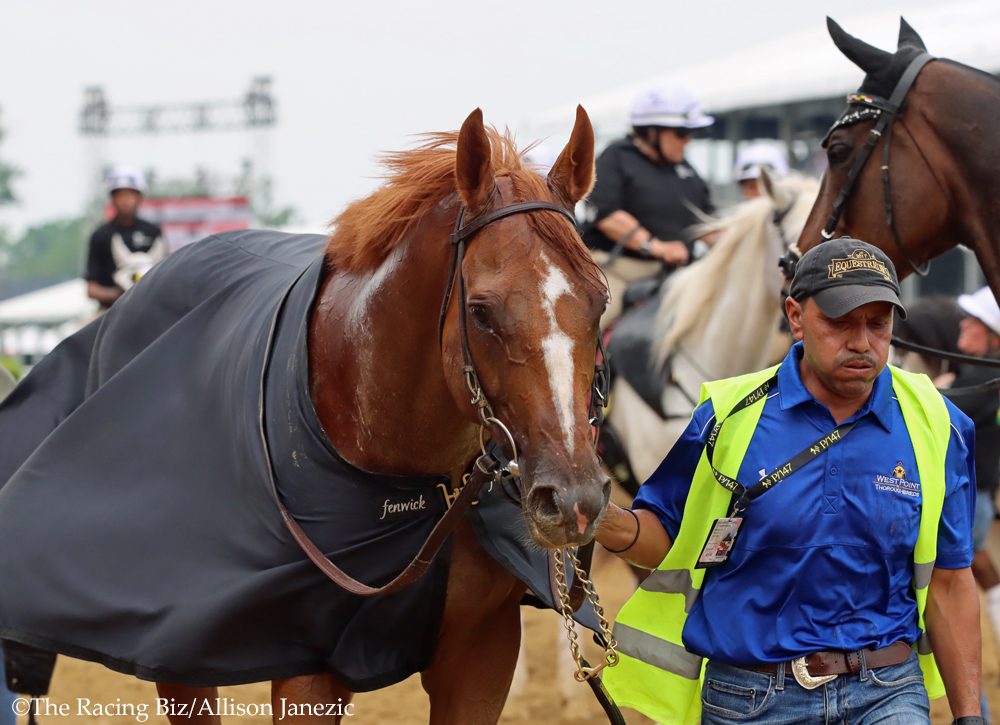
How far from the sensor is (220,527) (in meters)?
3.22

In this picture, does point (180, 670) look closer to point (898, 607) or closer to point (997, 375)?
point (898, 607)

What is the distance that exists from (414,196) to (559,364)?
0.67m

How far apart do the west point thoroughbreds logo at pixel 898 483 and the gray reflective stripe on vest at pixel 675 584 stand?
49 centimetres

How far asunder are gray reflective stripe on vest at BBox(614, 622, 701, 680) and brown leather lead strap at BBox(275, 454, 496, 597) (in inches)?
20.4

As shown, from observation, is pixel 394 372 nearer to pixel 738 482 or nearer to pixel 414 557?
pixel 414 557

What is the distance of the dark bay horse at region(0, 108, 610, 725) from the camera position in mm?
2646

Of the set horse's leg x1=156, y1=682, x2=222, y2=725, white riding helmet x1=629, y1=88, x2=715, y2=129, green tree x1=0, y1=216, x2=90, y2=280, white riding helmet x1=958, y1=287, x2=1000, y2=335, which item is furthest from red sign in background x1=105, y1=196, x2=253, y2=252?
green tree x1=0, y1=216, x2=90, y2=280

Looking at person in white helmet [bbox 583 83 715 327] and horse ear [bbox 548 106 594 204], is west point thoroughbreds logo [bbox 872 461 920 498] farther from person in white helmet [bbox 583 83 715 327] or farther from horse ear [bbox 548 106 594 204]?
person in white helmet [bbox 583 83 715 327]

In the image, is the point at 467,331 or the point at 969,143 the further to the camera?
the point at 969,143

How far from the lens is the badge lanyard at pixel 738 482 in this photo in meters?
2.83

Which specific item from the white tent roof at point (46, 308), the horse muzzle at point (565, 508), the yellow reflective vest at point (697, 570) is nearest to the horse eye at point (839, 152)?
the yellow reflective vest at point (697, 570)

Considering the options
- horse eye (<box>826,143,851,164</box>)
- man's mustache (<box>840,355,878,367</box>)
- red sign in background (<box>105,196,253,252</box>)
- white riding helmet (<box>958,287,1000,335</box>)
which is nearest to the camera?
man's mustache (<box>840,355,878,367</box>)

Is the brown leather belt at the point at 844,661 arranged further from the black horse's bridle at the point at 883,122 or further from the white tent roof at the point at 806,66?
the white tent roof at the point at 806,66

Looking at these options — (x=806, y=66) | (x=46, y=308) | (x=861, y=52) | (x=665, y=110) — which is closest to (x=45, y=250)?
(x=46, y=308)
